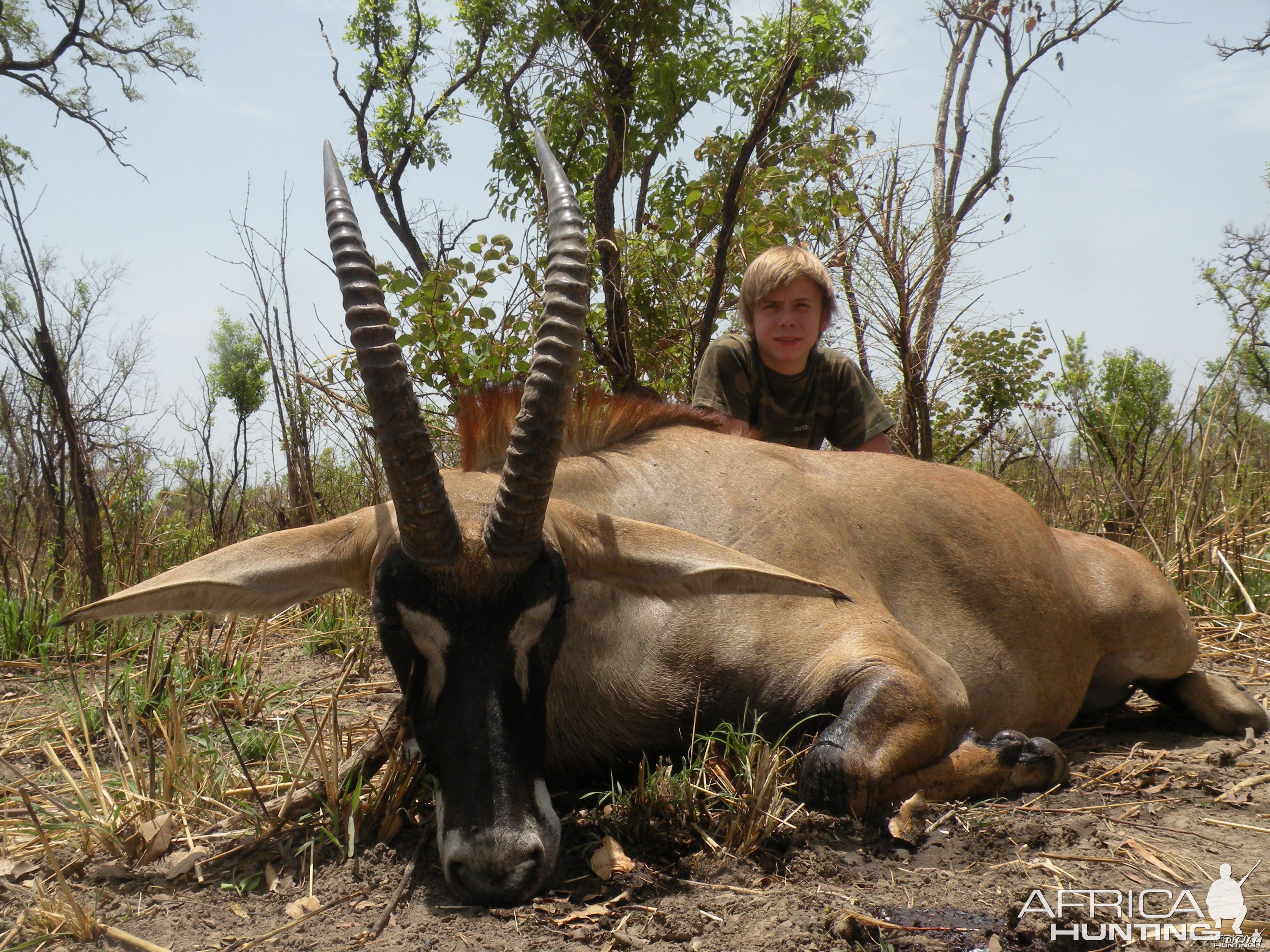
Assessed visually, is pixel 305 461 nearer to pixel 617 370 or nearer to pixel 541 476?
pixel 617 370

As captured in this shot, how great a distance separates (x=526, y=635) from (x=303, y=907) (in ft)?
3.36

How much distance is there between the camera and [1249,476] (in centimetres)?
924

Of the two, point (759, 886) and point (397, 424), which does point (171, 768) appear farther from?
point (759, 886)

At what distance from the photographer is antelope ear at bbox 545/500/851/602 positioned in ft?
11.5

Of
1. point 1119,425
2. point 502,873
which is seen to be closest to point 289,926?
point 502,873

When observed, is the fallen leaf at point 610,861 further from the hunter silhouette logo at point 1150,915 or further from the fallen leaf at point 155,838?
the fallen leaf at point 155,838

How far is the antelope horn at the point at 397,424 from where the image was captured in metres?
3.13

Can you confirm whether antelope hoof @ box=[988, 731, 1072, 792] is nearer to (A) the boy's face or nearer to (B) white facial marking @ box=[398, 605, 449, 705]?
(B) white facial marking @ box=[398, 605, 449, 705]

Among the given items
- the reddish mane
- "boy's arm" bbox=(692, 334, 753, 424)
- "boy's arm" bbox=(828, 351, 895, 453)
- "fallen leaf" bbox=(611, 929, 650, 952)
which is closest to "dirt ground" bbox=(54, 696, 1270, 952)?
"fallen leaf" bbox=(611, 929, 650, 952)

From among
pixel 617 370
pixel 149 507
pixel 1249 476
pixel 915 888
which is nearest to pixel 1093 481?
pixel 1249 476

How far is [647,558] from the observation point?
358 cm

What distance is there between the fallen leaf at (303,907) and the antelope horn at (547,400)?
45.3 inches

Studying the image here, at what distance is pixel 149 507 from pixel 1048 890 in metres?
9.86

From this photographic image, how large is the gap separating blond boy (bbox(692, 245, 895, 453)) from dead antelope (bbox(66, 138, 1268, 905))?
1625mm
